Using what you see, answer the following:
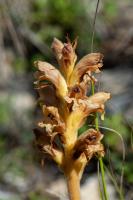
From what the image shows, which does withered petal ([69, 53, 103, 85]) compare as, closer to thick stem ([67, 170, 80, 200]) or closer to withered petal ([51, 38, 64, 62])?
withered petal ([51, 38, 64, 62])

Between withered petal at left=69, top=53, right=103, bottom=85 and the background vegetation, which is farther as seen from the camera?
the background vegetation

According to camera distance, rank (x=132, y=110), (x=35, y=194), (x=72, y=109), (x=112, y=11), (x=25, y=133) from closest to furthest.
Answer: (x=72, y=109) < (x=35, y=194) < (x=132, y=110) < (x=25, y=133) < (x=112, y=11)

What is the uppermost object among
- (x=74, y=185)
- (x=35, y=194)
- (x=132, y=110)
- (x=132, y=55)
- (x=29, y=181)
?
(x=132, y=55)

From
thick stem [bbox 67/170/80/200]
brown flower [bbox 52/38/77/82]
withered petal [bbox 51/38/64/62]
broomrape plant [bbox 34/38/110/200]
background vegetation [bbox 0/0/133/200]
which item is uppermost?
background vegetation [bbox 0/0/133/200]

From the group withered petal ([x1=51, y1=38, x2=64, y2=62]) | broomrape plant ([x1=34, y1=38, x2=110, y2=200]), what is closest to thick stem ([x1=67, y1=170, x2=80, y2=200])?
broomrape plant ([x1=34, y1=38, x2=110, y2=200])

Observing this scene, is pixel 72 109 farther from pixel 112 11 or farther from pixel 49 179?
pixel 112 11

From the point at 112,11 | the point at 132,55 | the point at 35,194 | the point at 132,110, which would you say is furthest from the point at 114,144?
the point at 112,11

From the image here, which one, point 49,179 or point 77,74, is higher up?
point 49,179

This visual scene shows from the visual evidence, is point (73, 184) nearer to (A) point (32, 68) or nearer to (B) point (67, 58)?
(B) point (67, 58)
